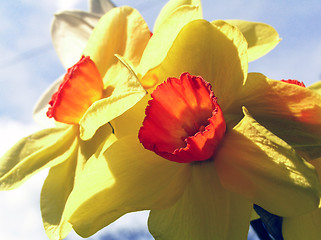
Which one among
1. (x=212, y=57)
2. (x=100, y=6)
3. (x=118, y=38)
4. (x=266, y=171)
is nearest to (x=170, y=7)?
(x=118, y=38)

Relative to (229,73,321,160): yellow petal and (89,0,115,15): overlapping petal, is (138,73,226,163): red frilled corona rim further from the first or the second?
(89,0,115,15): overlapping petal

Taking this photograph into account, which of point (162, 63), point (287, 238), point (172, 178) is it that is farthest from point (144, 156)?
point (287, 238)

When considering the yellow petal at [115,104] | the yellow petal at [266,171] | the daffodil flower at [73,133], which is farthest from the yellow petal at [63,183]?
the yellow petal at [266,171]

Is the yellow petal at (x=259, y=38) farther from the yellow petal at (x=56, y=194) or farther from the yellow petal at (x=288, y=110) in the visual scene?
the yellow petal at (x=56, y=194)

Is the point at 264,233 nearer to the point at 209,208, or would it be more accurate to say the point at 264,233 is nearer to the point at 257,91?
the point at 209,208

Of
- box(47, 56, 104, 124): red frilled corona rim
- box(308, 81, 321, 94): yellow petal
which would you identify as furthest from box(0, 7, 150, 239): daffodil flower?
box(308, 81, 321, 94): yellow petal

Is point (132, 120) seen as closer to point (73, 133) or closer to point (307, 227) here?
point (73, 133)
